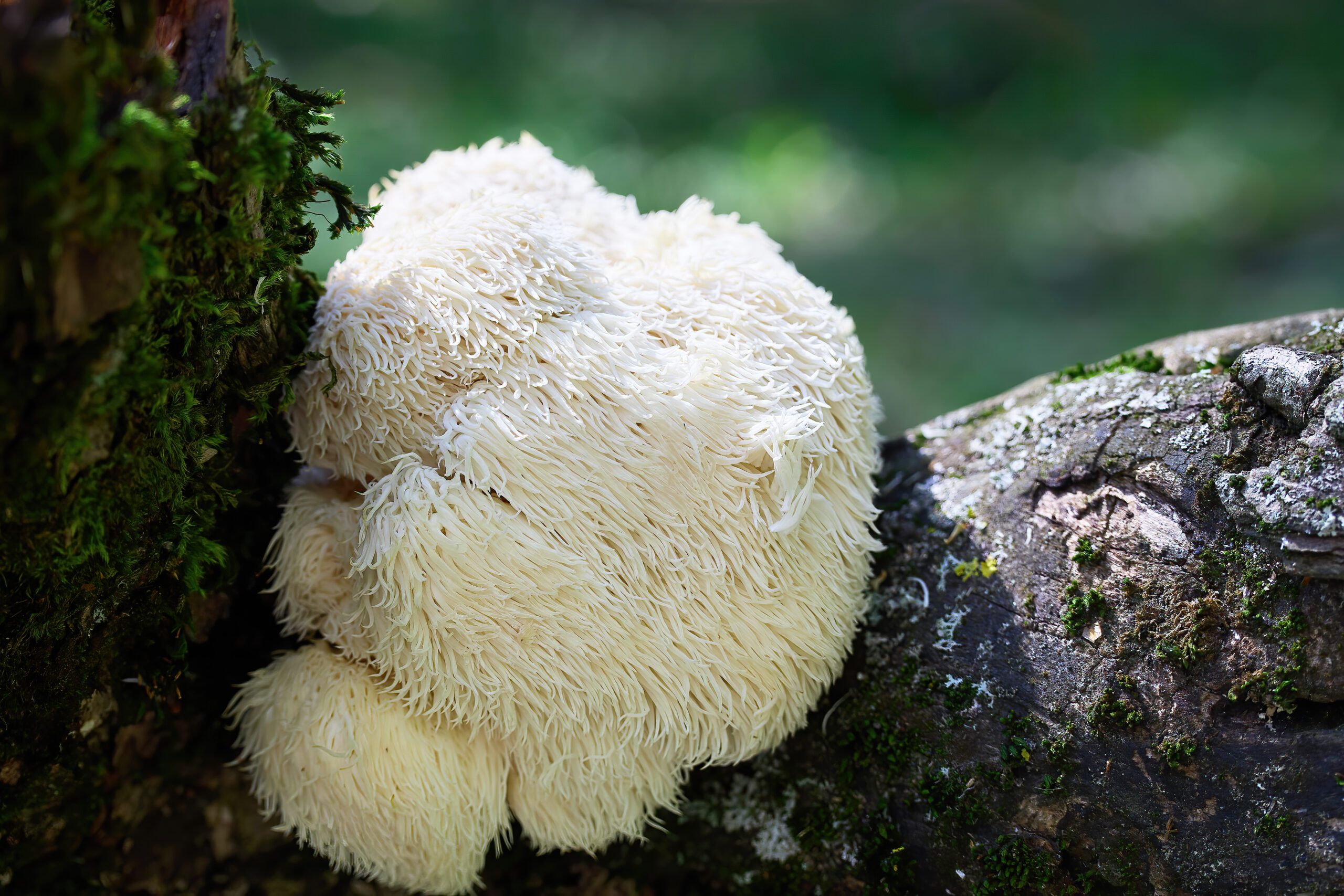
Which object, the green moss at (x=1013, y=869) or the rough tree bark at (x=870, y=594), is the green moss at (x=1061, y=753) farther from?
the green moss at (x=1013, y=869)

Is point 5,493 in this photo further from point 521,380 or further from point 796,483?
point 796,483

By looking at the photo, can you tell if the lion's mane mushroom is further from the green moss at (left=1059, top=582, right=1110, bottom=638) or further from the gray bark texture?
the green moss at (left=1059, top=582, right=1110, bottom=638)

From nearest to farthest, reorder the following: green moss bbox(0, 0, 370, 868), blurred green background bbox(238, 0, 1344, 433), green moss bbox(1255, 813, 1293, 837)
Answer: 1. green moss bbox(0, 0, 370, 868)
2. green moss bbox(1255, 813, 1293, 837)
3. blurred green background bbox(238, 0, 1344, 433)

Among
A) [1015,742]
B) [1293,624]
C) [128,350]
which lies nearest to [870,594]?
[1015,742]

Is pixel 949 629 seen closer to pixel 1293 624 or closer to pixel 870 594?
pixel 870 594

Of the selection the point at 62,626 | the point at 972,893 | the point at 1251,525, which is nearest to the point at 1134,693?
the point at 1251,525

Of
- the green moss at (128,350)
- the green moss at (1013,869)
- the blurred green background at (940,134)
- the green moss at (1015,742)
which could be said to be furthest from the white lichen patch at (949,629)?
the blurred green background at (940,134)

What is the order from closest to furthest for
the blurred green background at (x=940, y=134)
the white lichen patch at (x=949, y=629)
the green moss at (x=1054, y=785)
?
the green moss at (x=1054, y=785) < the white lichen patch at (x=949, y=629) < the blurred green background at (x=940, y=134)

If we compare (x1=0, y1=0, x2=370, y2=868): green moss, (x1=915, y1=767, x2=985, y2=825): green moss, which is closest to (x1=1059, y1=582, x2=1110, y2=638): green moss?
(x1=915, y1=767, x2=985, y2=825): green moss
